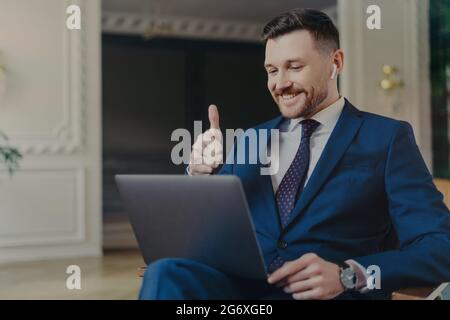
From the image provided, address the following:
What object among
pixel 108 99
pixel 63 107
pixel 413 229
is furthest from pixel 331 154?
pixel 63 107

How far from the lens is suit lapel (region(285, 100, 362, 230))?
0.98 meters

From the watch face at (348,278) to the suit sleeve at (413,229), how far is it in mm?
27

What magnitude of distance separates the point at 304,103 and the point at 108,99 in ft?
3.33

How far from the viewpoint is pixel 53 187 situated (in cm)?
303

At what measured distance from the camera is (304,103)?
40.7 inches

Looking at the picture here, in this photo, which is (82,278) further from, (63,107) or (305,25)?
(305,25)

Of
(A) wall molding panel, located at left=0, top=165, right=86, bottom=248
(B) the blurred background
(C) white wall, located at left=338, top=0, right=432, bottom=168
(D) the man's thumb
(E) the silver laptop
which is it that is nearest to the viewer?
(E) the silver laptop

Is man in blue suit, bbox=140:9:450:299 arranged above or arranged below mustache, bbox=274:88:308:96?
below

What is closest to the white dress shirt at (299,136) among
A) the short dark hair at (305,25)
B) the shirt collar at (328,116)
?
the shirt collar at (328,116)

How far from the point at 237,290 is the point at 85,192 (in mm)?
2166

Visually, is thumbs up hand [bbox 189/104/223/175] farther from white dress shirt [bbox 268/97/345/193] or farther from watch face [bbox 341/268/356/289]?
watch face [bbox 341/268/356/289]

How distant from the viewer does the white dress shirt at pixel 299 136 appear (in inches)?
40.6

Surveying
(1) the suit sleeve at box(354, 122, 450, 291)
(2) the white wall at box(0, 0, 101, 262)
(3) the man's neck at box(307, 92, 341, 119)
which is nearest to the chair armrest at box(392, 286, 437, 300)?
(1) the suit sleeve at box(354, 122, 450, 291)

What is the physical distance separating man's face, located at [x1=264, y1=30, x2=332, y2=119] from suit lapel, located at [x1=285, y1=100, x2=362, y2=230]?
0.22 ft
